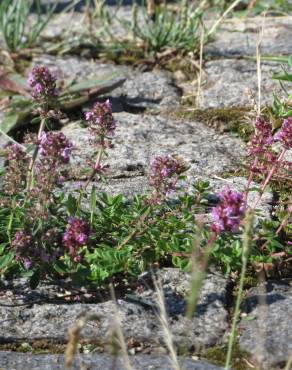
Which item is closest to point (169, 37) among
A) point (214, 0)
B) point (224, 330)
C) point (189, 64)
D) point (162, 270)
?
point (189, 64)

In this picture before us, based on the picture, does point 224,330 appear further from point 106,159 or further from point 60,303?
point 106,159

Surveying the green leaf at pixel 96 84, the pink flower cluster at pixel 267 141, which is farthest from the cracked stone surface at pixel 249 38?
the pink flower cluster at pixel 267 141

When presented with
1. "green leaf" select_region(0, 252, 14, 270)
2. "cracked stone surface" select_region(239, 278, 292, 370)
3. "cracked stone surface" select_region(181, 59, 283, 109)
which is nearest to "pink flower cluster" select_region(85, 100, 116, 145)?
"green leaf" select_region(0, 252, 14, 270)

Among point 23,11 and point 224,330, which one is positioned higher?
point 23,11

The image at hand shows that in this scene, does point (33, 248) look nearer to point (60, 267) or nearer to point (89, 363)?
point (60, 267)

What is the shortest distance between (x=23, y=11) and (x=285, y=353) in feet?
9.25

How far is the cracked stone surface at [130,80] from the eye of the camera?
3.78 metres

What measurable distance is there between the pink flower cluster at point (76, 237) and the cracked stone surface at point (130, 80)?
1.51 m

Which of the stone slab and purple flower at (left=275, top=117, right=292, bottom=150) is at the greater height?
purple flower at (left=275, top=117, right=292, bottom=150)

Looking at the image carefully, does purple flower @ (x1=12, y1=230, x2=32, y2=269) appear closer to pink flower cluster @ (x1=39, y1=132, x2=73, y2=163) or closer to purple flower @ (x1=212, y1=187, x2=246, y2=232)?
pink flower cluster @ (x1=39, y1=132, x2=73, y2=163)

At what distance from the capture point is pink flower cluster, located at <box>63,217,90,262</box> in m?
2.26

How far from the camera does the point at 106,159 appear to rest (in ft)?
10.4

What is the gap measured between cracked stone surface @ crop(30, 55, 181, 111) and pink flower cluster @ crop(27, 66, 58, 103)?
4.20 ft

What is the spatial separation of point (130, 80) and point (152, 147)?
82 cm
